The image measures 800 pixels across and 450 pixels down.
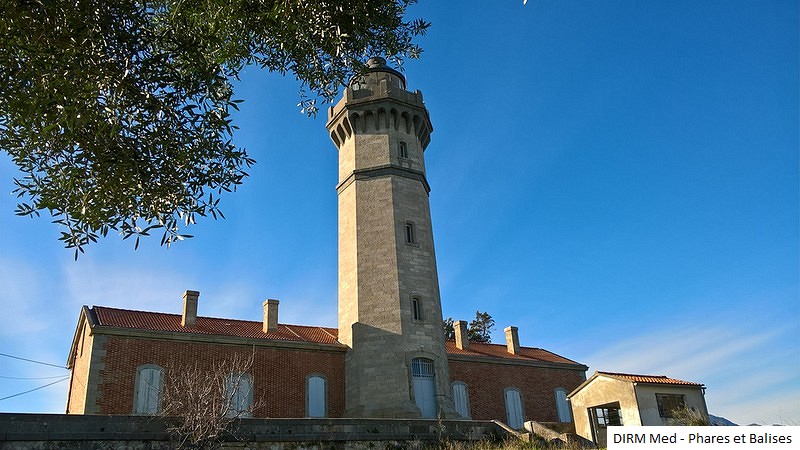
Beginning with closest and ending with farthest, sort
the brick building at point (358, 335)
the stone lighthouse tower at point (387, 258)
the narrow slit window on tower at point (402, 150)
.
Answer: the brick building at point (358, 335) → the stone lighthouse tower at point (387, 258) → the narrow slit window on tower at point (402, 150)

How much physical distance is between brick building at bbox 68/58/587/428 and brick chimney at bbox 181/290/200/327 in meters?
0.05

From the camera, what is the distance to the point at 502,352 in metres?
28.8

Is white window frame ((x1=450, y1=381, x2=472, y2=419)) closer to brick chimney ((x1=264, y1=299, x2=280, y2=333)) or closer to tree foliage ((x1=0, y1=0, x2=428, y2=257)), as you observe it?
brick chimney ((x1=264, y1=299, x2=280, y2=333))

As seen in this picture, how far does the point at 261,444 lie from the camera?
12891mm

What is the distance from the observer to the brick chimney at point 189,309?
21297 millimetres

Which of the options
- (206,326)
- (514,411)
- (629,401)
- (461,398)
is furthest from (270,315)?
(629,401)

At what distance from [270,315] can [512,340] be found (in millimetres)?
12902

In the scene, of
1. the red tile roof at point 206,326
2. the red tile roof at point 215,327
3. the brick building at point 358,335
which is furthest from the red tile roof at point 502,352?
the red tile roof at point 206,326

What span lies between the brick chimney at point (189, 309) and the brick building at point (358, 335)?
5 cm

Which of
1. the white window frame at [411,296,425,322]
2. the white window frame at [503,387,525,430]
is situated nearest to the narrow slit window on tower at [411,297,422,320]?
the white window frame at [411,296,425,322]

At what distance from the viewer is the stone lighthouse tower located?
2011 centimetres

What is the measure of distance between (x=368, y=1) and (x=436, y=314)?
1450cm

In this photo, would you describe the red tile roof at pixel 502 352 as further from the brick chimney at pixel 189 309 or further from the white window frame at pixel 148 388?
the white window frame at pixel 148 388

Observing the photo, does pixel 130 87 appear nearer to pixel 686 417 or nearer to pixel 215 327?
pixel 215 327
